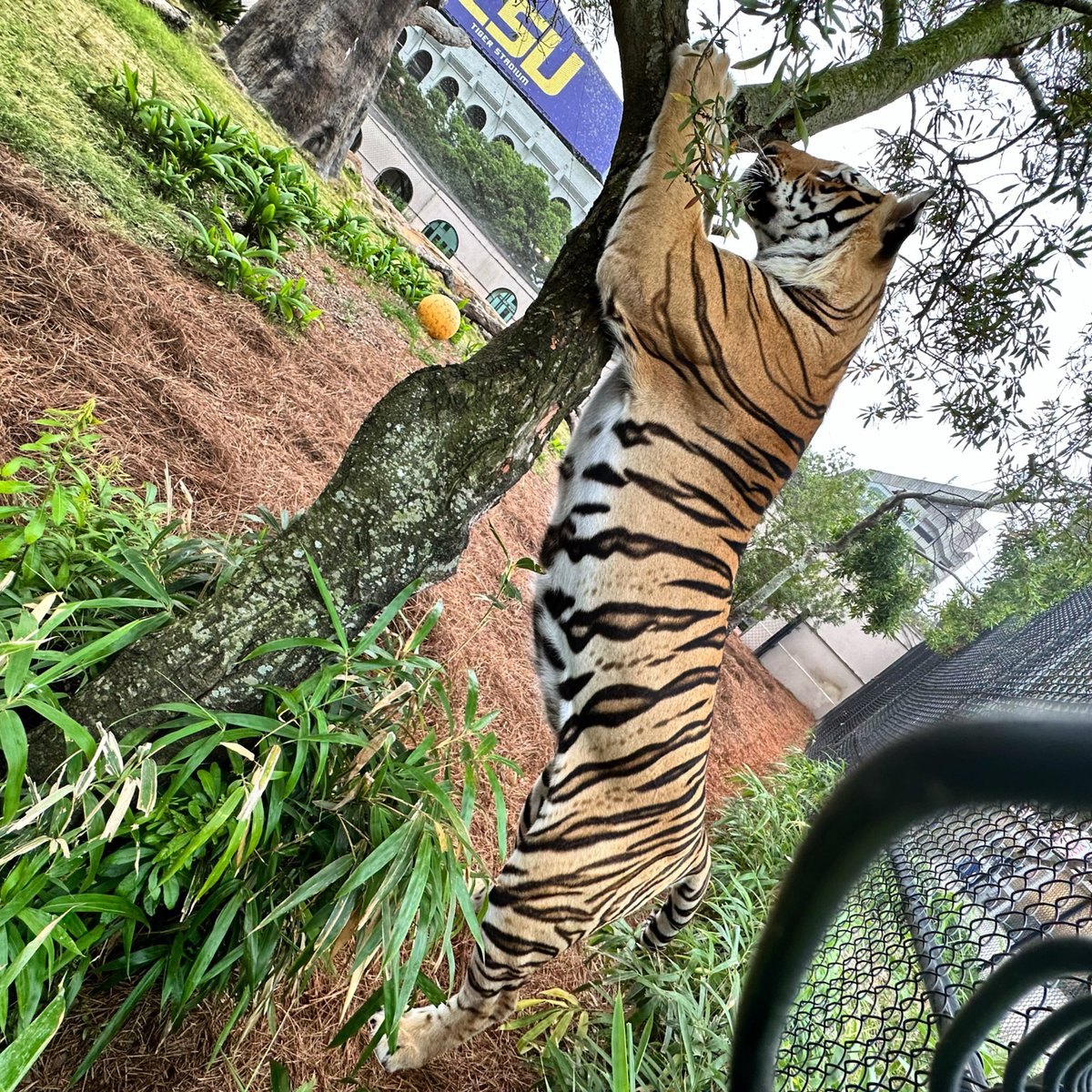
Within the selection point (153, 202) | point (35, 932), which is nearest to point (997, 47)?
point (35, 932)

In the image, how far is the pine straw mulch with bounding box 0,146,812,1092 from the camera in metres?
1.90

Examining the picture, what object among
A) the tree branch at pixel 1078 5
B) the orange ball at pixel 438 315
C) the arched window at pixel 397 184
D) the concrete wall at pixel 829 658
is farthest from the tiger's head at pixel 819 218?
the arched window at pixel 397 184

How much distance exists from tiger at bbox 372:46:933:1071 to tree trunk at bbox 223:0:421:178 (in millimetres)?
8494

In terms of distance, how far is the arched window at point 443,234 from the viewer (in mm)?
15961

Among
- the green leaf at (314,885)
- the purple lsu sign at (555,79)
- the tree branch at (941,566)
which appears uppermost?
the purple lsu sign at (555,79)

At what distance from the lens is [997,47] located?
2.94 metres

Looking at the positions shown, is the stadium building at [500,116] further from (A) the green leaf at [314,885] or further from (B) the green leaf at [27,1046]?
(B) the green leaf at [27,1046]

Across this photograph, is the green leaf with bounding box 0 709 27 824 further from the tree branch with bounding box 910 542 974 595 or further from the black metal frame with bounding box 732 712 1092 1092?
the tree branch with bounding box 910 542 974 595

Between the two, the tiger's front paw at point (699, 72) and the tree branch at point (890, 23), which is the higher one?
the tree branch at point (890, 23)

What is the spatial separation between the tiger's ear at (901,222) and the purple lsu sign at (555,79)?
13.5m

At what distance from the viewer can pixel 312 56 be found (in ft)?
28.3

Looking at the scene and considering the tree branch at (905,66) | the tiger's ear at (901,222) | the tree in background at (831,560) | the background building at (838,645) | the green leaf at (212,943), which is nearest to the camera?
the green leaf at (212,943)

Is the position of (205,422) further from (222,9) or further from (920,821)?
(222,9)

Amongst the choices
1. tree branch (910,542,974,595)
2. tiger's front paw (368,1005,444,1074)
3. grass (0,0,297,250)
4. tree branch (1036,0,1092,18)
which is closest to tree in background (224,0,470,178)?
grass (0,0,297,250)
